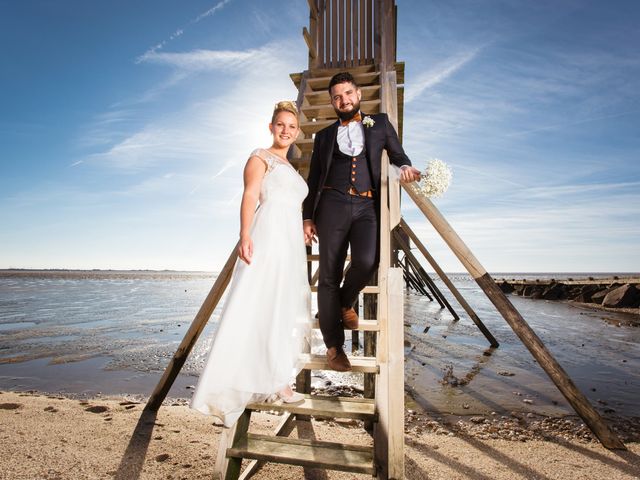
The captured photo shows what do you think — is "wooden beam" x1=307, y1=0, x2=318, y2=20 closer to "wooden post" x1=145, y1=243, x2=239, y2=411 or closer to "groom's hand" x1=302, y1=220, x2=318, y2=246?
"wooden post" x1=145, y1=243, x2=239, y2=411

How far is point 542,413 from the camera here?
4.59 m

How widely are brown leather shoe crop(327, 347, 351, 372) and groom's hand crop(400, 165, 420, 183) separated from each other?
1377 millimetres

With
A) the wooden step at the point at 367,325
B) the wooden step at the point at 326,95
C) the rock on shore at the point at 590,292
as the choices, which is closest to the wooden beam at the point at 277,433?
the wooden step at the point at 367,325

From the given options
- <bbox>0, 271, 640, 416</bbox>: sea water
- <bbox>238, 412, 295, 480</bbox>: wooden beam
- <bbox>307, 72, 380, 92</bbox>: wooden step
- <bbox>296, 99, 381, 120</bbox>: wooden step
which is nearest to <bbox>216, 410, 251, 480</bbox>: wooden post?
<bbox>238, 412, 295, 480</bbox>: wooden beam

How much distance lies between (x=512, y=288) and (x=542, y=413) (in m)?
28.0

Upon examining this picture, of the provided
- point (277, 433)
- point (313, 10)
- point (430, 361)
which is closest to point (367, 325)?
point (277, 433)

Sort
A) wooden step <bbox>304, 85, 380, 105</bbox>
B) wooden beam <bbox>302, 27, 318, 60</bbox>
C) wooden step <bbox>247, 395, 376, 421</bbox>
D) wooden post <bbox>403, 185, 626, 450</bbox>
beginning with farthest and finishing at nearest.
→ wooden beam <bbox>302, 27, 318, 60</bbox>
wooden step <bbox>304, 85, 380, 105</bbox>
wooden post <bbox>403, 185, 626, 450</bbox>
wooden step <bbox>247, 395, 376, 421</bbox>

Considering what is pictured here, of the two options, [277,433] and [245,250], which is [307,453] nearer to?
[245,250]

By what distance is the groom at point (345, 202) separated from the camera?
2.71 metres

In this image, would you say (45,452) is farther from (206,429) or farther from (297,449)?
(297,449)

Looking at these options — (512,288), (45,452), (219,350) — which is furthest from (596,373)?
(512,288)

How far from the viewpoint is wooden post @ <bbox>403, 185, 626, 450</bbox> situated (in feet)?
11.1

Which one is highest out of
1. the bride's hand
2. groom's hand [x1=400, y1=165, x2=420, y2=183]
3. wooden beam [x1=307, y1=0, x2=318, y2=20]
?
wooden beam [x1=307, y1=0, x2=318, y2=20]

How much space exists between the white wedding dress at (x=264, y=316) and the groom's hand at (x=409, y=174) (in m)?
0.84
